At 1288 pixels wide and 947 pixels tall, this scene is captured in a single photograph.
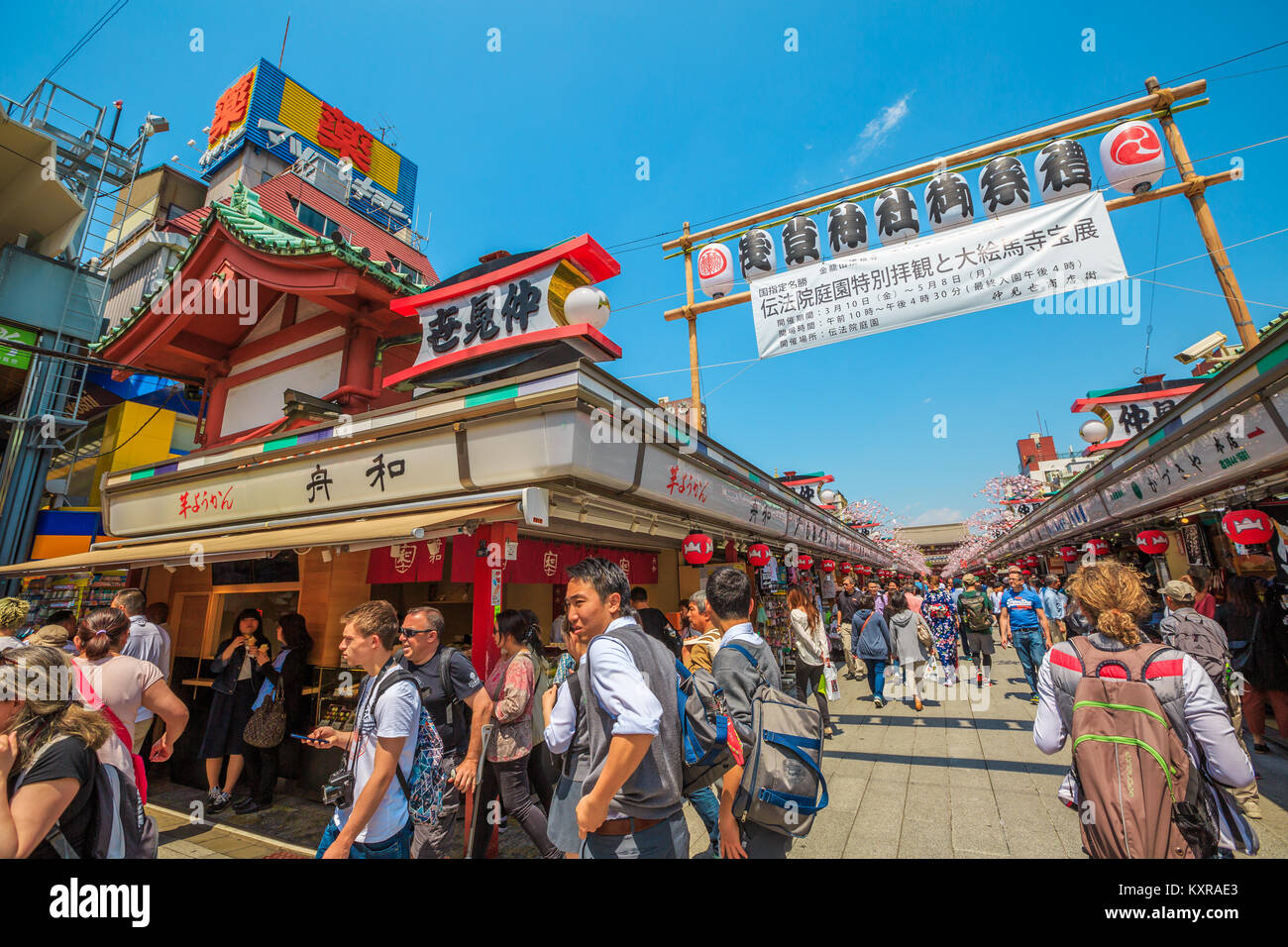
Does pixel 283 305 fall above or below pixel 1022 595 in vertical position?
above

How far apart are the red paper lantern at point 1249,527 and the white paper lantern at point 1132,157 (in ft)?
14.8

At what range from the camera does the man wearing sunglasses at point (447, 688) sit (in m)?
3.93

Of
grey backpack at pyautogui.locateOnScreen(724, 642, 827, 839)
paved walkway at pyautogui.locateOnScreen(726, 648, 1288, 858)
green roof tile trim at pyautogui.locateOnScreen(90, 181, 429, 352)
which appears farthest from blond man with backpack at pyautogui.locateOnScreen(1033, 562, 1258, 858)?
green roof tile trim at pyautogui.locateOnScreen(90, 181, 429, 352)

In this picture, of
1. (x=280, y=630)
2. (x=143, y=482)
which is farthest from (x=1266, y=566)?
(x=143, y=482)

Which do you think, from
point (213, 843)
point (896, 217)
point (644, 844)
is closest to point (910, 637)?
point (896, 217)

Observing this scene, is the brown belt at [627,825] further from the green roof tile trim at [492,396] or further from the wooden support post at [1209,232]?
the wooden support post at [1209,232]

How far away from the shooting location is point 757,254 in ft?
27.8

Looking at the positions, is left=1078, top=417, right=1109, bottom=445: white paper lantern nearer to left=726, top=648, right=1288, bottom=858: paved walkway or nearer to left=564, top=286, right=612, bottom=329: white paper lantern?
left=726, top=648, right=1288, bottom=858: paved walkway

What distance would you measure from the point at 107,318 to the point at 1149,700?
101 ft

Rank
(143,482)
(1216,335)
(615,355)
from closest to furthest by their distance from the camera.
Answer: (615,355)
(143,482)
(1216,335)

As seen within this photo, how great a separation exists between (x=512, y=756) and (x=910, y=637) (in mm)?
7623

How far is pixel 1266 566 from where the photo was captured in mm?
8781
